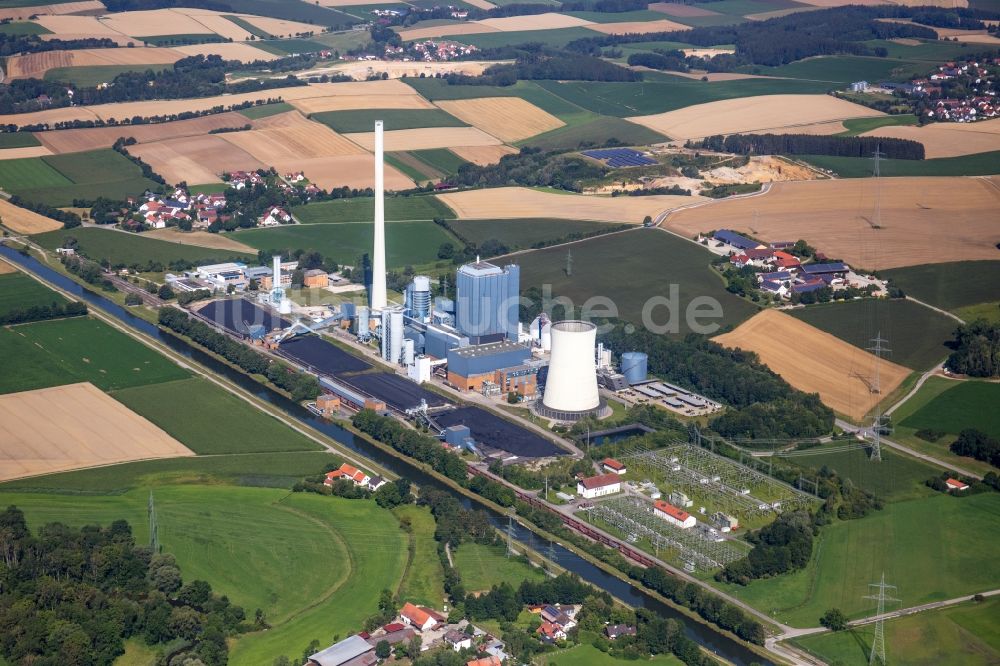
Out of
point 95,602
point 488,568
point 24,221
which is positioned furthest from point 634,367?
point 24,221

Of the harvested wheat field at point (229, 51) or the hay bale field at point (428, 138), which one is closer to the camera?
the hay bale field at point (428, 138)

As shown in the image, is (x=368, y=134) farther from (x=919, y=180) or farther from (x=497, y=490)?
(x=497, y=490)

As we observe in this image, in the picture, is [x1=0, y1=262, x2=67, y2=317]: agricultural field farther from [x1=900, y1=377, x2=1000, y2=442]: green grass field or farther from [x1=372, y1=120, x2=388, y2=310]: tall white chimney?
[x1=900, y1=377, x2=1000, y2=442]: green grass field

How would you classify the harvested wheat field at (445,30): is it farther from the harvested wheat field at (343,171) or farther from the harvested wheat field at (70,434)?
the harvested wheat field at (70,434)

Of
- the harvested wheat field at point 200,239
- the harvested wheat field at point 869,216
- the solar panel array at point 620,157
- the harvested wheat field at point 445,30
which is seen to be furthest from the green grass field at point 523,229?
the harvested wheat field at point 445,30

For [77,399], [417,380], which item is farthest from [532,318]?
[77,399]

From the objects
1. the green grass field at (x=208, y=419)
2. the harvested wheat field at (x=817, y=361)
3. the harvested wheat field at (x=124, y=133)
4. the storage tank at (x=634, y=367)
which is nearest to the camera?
the green grass field at (x=208, y=419)

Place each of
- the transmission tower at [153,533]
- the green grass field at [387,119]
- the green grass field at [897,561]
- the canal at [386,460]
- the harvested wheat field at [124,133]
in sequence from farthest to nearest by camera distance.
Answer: the green grass field at [387,119] → the harvested wheat field at [124,133] → the transmission tower at [153,533] → the green grass field at [897,561] → the canal at [386,460]
